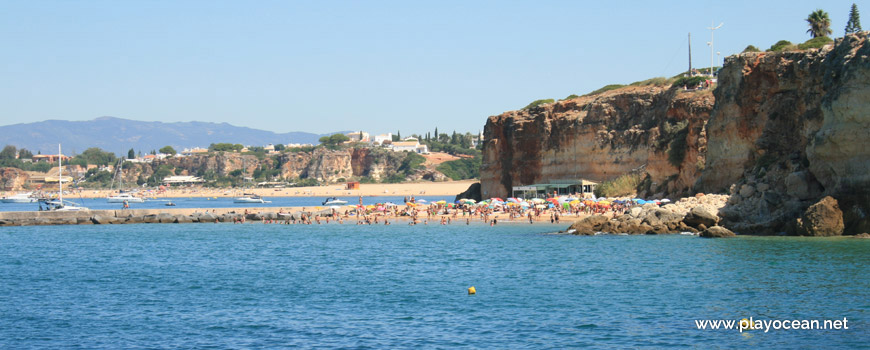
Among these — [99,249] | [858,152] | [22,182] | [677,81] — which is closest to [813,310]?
[858,152]

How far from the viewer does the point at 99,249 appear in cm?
4231

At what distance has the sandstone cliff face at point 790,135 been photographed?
34.8 meters

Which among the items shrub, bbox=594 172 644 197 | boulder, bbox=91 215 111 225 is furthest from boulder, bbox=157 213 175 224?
shrub, bbox=594 172 644 197

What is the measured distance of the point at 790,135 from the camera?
138 feet

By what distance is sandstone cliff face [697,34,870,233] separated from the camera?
114ft

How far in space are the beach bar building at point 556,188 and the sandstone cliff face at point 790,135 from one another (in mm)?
19316

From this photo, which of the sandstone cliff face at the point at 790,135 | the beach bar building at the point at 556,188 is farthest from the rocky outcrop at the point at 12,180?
the sandstone cliff face at the point at 790,135

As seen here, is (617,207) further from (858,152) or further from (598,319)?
(598,319)

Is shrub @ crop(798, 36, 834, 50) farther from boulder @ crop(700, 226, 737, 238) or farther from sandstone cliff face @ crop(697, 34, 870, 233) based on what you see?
boulder @ crop(700, 226, 737, 238)

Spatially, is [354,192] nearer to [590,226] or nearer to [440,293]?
[590,226]

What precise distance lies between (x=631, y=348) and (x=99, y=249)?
108 ft

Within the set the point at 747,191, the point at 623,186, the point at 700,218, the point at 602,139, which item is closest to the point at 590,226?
the point at 700,218

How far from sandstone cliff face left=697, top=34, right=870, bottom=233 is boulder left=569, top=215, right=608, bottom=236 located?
6593 mm

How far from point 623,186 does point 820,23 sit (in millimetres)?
17914
